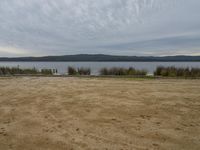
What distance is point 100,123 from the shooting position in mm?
5016

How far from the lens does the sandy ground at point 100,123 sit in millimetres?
3957

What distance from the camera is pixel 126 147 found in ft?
12.5

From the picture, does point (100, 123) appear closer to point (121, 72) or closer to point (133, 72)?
point (133, 72)

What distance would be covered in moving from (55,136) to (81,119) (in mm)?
1098

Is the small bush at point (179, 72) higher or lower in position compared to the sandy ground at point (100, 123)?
higher

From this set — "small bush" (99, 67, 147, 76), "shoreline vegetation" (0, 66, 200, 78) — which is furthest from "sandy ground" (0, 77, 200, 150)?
"small bush" (99, 67, 147, 76)

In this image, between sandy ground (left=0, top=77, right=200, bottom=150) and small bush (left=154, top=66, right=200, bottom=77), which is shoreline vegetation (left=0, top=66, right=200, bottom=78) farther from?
sandy ground (left=0, top=77, right=200, bottom=150)

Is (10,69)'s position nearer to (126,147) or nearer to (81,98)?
(81,98)

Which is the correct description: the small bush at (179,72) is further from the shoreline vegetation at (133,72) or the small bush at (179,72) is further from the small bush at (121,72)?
the small bush at (121,72)

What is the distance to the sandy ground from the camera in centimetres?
396

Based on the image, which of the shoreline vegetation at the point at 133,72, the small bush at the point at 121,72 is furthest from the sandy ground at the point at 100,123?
the small bush at the point at 121,72

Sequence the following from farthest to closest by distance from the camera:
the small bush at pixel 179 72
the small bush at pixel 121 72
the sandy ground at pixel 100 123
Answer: the small bush at pixel 121 72, the small bush at pixel 179 72, the sandy ground at pixel 100 123

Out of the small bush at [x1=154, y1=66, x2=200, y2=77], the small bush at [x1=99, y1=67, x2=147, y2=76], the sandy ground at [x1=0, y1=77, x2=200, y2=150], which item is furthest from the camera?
the small bush at [x1=99, y1=67, x2=147, y2=76]

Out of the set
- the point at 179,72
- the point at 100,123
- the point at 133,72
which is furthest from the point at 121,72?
the point at 100,123
